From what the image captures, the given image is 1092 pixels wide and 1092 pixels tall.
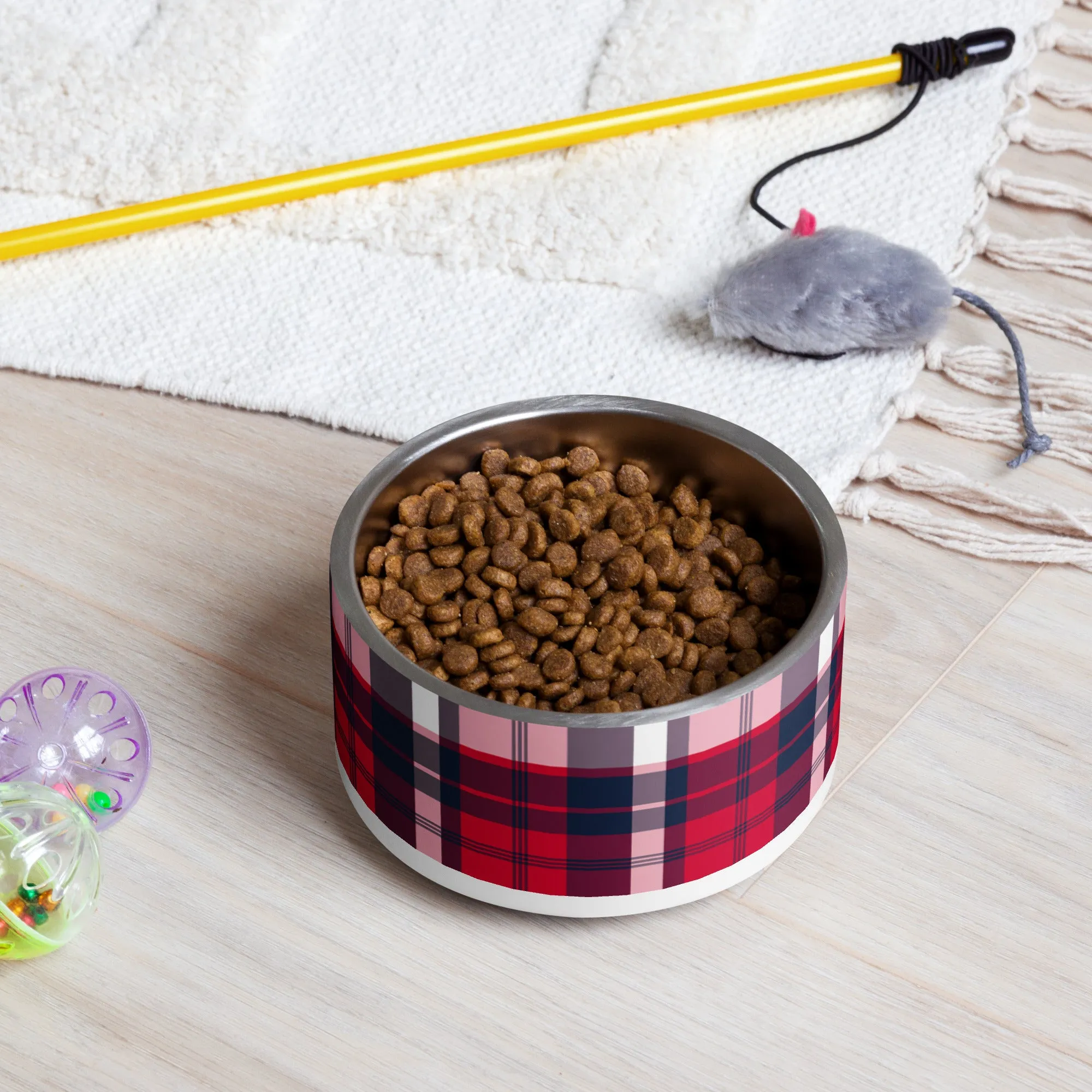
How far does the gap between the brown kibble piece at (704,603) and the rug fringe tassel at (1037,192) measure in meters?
0.73

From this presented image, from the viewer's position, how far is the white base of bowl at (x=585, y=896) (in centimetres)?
79

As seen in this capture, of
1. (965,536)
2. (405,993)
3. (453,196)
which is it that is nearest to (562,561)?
(405,993)

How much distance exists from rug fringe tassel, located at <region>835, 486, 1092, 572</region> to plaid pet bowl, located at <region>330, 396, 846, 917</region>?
0.24m

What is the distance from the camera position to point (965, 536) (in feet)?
3.59

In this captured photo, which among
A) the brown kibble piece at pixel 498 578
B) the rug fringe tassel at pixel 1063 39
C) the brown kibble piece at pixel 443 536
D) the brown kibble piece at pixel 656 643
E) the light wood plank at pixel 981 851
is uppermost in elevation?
the rug fringe tassel at pixel 1063 39

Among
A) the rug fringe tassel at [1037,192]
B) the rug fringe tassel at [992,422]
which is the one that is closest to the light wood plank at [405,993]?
the rug fringe tassel at [992,422]

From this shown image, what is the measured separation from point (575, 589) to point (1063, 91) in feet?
3.12

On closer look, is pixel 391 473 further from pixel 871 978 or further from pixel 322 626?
pixel 871 978

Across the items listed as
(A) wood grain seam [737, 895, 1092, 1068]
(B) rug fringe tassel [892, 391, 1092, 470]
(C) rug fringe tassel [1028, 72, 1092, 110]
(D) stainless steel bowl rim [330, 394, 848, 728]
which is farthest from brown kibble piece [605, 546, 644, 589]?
(C) rug fringe tassel [1028, 72, 1092, 110]

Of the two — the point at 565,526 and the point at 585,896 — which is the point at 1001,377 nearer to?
the point at 565,526

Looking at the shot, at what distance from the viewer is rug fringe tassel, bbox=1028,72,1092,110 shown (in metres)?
1.47

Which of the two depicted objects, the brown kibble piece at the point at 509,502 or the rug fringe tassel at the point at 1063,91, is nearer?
the brown kibble piece at the point at 509,502

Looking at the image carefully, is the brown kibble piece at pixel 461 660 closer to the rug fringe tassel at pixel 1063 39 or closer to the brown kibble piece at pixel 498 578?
the brown kibble piece at pixel 498 578

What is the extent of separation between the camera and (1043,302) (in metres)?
1.29
